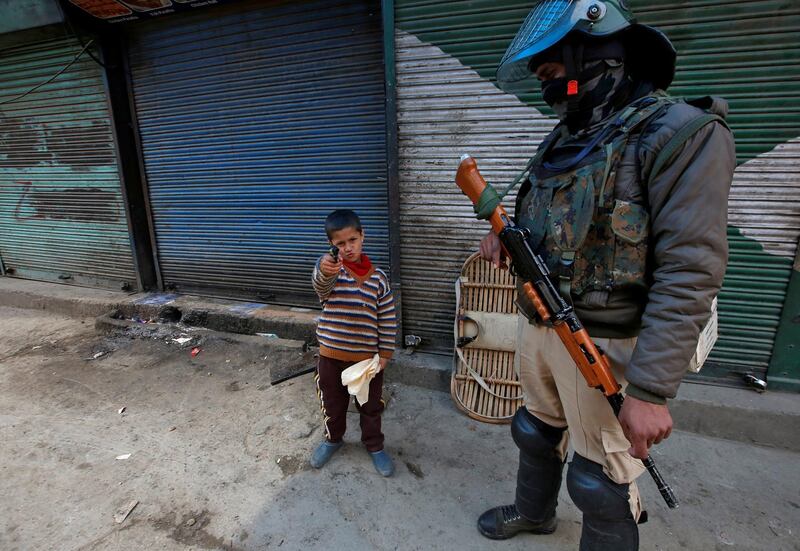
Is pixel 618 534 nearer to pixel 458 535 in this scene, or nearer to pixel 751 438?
pixel 458 535

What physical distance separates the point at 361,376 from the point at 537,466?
0.99m

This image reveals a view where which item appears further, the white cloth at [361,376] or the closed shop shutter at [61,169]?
the closed shop shutter at [61,169]

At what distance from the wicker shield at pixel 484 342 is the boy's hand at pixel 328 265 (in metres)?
1.37

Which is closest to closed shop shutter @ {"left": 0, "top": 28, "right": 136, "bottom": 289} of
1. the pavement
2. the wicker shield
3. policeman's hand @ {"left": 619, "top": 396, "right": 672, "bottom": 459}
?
the pavement

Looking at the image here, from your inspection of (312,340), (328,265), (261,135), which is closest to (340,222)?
(328,265)

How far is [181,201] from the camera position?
4.78m

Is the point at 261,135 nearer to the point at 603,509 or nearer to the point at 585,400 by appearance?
the point at 585,400

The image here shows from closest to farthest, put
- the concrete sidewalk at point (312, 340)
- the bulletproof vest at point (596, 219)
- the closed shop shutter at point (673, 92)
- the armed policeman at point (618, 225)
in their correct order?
1. the armed policeman at point (618, 225)
2. the bulletproof vest at point (596, 219)
3. the closed shop shutter at point (673, 92)
4. the concrete sidewalk at point (312, 340)

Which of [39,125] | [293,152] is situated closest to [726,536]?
[293,152]

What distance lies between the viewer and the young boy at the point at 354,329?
230 cm

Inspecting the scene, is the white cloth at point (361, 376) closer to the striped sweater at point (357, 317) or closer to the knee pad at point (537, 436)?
the striped sweater at point (357, 317)

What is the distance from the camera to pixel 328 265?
2053 mm

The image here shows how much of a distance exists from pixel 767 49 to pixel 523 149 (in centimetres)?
152

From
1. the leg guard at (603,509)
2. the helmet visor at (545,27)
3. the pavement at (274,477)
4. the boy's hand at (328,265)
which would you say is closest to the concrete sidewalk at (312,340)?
the pavement at (274,477)
